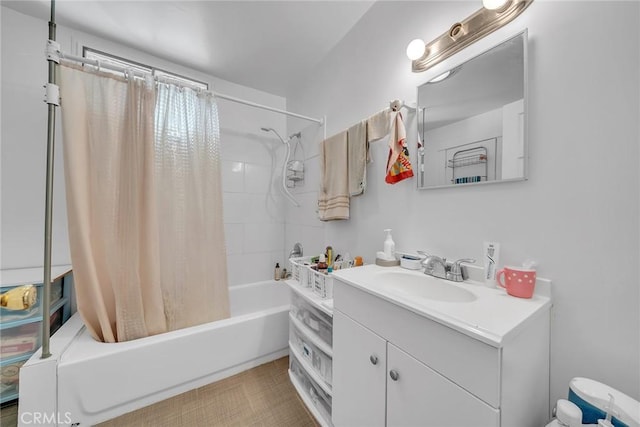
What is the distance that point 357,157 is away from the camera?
1.42m

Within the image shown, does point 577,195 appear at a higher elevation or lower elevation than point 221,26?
lower

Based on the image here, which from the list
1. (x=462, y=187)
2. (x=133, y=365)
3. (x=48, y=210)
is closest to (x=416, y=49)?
(x=462, y=187)

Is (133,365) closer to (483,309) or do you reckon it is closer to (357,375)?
(357,375)

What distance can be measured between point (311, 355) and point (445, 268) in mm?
872

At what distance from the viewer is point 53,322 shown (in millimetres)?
1398

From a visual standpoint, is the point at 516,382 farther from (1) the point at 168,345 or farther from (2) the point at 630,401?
(1) the point at 168,345

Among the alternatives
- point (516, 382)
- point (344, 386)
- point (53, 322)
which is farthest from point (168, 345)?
point (516, 382)

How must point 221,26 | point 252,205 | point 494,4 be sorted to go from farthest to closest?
point 252,205
point 221,26
point 494,4

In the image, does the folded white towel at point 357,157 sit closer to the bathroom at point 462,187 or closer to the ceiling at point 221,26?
the bathroom at point 462,187

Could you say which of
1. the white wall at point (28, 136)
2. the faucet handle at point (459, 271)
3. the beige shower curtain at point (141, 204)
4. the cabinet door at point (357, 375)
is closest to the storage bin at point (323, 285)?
the cabinet door at point (357, 375)

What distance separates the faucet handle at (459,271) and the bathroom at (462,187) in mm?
36

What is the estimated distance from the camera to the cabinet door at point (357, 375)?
2.67ft

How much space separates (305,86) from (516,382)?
7.78 ft

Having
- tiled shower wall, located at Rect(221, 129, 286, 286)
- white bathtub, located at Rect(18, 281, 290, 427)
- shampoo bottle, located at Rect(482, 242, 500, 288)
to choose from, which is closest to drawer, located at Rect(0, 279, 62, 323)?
white bathtub, located at Rect(18, 281, 290, 427)
